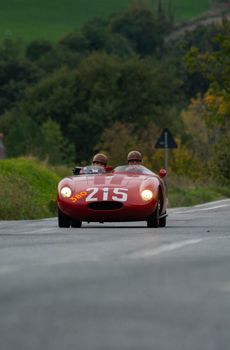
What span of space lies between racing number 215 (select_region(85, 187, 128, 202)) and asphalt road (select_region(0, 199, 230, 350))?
26.4 ft

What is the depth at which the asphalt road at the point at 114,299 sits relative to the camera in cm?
648

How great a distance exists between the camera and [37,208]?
3253 centimetres

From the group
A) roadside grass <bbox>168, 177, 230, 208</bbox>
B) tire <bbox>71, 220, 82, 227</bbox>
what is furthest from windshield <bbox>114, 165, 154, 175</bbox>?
roadside grass <bbox>168, 177, 230, 208</bbox>

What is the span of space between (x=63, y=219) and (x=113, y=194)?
4.28 feet

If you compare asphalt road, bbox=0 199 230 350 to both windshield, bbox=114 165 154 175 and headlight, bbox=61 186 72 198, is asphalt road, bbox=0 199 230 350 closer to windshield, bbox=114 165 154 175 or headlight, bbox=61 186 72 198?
headlight, bbox=61 186 72 198

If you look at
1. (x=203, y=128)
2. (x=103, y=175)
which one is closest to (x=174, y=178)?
(x=103, y=175)

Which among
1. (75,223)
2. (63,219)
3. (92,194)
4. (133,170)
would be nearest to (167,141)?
(133,170)

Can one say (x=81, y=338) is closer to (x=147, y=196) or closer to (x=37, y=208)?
(x=147, y=196)

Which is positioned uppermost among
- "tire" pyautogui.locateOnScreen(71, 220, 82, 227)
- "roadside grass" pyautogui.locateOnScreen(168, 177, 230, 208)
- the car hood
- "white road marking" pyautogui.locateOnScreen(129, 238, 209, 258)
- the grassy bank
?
"white road marking" pyautogui.locateOnScreen(129, 238, 209, 258)

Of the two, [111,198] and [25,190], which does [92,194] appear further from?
[25,190]

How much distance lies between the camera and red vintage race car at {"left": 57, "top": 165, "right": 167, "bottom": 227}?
2202cm

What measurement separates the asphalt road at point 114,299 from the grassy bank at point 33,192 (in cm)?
1732

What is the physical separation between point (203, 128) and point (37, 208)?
378 ft

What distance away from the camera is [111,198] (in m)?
21.9
